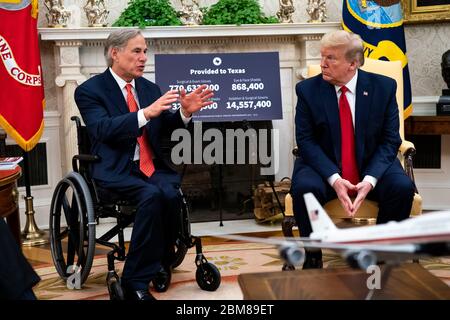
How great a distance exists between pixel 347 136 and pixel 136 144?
1.03 meters

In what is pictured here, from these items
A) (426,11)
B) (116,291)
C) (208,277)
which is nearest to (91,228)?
(116,291)

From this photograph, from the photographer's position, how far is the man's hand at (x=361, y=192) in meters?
2.74

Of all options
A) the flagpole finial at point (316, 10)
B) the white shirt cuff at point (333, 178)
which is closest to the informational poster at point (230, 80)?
the flagpole finial at point (316, 10)

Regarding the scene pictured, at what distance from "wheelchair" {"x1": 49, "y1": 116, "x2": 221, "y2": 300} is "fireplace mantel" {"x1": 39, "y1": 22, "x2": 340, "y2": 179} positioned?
1640 mm

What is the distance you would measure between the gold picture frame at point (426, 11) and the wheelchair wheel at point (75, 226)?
3.24m

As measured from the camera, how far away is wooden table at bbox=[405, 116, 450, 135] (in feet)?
15.2

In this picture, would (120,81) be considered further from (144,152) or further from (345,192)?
(345,192)

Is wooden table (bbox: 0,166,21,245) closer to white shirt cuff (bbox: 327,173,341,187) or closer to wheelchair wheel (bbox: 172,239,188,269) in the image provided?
wheelchair wheel (bbox: 172,239,188,269)

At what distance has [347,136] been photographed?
303cm

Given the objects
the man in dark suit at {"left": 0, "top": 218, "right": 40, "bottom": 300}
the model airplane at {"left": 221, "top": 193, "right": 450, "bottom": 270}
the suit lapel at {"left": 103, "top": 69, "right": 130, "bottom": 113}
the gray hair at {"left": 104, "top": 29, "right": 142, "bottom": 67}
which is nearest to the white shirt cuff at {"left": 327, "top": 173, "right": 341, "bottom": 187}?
the suit lapel at {"left": 103, "top": 69, "right": 130, "bottom": 113}

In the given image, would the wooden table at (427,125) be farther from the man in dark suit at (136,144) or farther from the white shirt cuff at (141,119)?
the white shirt cuff at (141,119)

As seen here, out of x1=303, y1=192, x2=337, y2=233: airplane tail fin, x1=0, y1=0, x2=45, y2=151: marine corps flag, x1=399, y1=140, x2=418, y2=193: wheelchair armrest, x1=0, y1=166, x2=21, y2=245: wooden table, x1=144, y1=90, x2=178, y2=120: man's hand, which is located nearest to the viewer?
x1=303, y1=192, x2=337, y2=233: airplane tail fin
